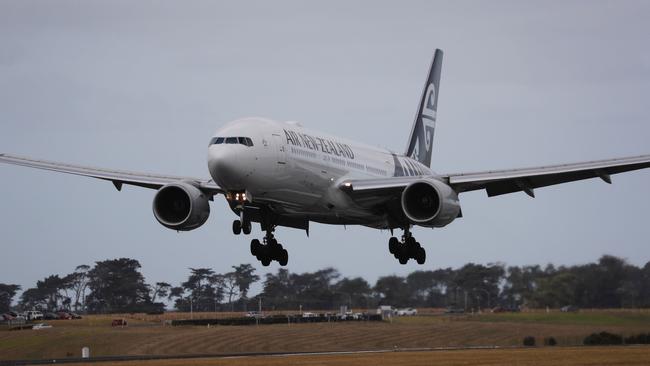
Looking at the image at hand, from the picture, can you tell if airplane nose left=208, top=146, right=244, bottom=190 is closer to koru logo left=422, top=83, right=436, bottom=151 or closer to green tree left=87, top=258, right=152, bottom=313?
koru logo left=422, top=83, right=436, bottom=151

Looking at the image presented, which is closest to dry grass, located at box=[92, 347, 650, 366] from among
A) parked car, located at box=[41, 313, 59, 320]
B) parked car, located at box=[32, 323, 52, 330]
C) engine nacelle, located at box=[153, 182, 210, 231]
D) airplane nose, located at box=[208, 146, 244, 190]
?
engine nacelle, located at box=[153, 182, 210, 231]

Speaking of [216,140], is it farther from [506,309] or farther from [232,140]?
[506,309]

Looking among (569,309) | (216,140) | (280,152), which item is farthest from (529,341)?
(216,140)

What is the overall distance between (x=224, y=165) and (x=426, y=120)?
26.9m

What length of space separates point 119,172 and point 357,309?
207 ft

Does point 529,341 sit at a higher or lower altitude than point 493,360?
higher

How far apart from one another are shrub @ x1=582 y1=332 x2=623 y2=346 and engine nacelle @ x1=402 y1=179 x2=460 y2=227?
68.1 feet

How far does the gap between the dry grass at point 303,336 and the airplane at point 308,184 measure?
1571 centimetres

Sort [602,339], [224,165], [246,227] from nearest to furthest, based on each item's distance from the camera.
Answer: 1. [224,165]
2. [246,227]
3. [602,339]

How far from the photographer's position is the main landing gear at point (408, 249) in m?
54.8

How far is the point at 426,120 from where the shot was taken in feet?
222

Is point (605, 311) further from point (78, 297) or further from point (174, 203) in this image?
point (78, 297)

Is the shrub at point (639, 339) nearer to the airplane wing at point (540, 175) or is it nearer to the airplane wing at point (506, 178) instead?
the airplane wing at point (540, 175)

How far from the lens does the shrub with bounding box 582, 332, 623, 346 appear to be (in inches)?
2611
